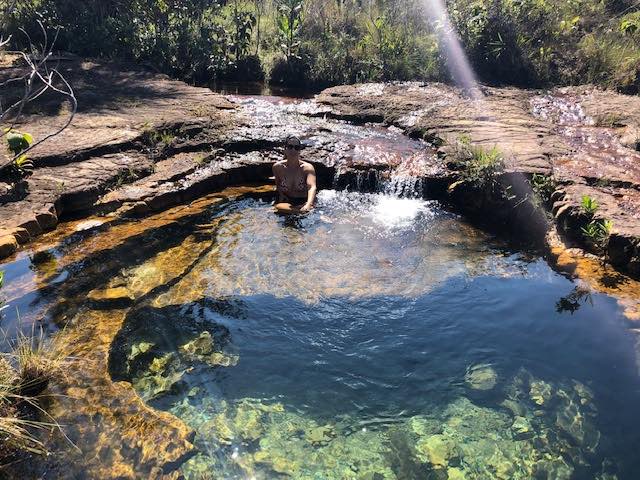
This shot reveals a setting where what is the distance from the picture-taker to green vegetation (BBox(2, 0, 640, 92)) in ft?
35.7

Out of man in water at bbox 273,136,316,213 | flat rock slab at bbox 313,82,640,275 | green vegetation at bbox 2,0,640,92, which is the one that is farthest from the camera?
green vegetation at bbox 2,0,640,92

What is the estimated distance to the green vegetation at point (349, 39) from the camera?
10.9 meters

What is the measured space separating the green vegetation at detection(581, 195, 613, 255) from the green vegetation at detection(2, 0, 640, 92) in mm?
6110

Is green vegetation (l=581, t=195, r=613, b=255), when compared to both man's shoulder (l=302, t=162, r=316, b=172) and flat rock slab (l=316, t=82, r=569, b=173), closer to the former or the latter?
flat rock slab (l=316, t=82, r=569, b=173)

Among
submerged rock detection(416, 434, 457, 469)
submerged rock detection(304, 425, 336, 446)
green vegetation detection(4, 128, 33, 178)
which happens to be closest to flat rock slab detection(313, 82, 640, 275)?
submerged rock detection(416, 434, 457, 469)

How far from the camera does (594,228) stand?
17.0 ft

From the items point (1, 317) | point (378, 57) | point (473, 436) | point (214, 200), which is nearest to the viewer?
point (473, 436)

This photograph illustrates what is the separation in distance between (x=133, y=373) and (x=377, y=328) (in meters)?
2.02

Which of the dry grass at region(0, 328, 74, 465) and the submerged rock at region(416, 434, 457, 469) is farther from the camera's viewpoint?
Answer: the submerged rock at region(416, 434, 457, 469)

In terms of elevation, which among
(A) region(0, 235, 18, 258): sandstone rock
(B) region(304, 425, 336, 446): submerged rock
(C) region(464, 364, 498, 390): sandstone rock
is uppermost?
(A) region(0, 235, 18, 258): sandstone rock

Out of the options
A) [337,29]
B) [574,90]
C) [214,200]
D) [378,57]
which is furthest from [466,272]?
[337,29]

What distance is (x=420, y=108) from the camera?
9070 mm

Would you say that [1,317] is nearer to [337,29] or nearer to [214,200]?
[214,200]

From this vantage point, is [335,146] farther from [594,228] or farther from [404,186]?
[594,228]
